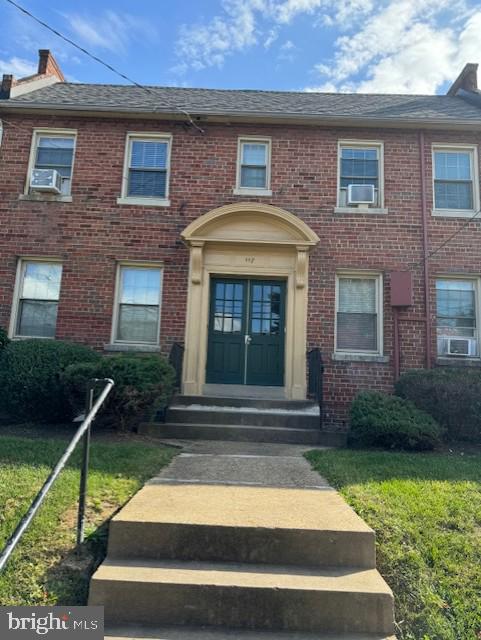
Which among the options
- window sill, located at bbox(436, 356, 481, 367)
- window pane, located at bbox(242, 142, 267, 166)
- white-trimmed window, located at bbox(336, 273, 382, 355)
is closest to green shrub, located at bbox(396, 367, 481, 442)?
window sill, located at bbox(436, 356, 481, 367)

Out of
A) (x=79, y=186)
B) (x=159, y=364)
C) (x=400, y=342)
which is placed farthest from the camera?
(x=79, y=186)

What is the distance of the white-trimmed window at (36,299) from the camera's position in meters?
9.29

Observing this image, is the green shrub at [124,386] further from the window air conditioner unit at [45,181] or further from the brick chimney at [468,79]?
the brick chimney at [468,79]

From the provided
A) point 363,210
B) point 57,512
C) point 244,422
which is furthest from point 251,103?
point 57,512

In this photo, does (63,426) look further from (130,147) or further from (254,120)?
(254,120)

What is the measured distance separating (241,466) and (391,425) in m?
2.48

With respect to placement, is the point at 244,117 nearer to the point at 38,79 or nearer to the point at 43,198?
the point at 43,198

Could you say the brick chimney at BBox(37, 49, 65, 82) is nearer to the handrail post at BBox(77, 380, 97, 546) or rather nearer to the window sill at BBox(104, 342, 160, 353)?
the window sill at BBox(104, 342, 160, 353)

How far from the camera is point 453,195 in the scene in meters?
9.66

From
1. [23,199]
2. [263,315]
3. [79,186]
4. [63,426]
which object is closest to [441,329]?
[263,315]

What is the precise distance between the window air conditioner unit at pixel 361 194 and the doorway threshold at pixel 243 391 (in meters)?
4.00

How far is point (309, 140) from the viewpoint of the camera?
977 cm

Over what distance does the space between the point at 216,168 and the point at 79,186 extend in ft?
9.22

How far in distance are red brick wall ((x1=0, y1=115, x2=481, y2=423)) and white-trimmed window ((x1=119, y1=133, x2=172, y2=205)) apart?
16cm
